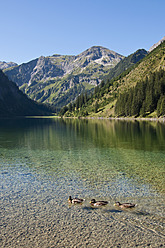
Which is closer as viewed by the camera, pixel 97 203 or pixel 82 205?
pixel 97 203

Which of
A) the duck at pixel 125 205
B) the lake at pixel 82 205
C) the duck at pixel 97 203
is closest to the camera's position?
the lake at pixel 82 205

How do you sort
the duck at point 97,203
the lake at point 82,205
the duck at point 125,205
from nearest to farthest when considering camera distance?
the lake at point 82,205 → the duck at point 125,205 → the duck at point 97,203

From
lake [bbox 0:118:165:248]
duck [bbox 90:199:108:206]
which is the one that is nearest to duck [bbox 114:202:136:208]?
lake [bbox 0:118:165:248]

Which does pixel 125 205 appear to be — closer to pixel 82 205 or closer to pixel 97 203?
pixel 97 203

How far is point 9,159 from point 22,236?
26.6 metres

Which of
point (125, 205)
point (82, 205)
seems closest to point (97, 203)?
point (82, 205)

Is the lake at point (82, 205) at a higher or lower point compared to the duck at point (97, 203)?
lower

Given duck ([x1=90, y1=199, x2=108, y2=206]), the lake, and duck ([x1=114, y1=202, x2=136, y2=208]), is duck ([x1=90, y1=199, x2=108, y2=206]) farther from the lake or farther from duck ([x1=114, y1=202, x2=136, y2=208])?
duck ([x1=114, y1=202, x2=136, y2=208])

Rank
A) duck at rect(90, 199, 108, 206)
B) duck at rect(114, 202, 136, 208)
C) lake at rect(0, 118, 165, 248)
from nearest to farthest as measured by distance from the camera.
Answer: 1. lake at rect(0, 118, 165, 248)
2. duck at rect(114, 202, 136, 208)
3. duck at rect(90, 199, 108, 206)

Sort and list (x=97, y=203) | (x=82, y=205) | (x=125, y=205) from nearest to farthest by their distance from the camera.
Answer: (x=125, y=205)
(x=97, y=203)
(x=82, y=205)

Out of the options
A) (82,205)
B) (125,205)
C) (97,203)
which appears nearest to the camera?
(125,205)

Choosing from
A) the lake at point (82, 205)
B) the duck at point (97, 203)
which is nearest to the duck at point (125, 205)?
the lake at point (82, 205)

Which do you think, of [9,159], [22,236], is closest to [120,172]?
[22,236]

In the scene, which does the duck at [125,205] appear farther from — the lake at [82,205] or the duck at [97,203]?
the duck at [97,203]
